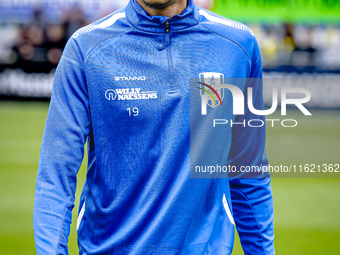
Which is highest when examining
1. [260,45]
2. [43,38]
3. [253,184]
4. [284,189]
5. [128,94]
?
[128,94]

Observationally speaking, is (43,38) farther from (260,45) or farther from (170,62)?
(170,62)

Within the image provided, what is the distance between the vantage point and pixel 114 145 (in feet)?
4.11

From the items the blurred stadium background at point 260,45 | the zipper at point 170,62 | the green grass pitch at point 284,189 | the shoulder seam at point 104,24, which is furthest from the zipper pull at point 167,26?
the blurred stadium background at point 260,45

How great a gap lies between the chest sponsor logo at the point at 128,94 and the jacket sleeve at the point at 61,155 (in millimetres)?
71

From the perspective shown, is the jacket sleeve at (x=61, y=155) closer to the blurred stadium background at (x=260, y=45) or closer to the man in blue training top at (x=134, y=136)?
the man in blue training top at (x=134, y=136)

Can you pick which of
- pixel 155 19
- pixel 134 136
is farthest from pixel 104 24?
pixel 134 136

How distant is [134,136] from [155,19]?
36 centimetres

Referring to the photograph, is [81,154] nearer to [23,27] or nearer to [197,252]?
[197,252]

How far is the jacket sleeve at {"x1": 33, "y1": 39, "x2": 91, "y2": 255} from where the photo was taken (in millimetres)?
1166

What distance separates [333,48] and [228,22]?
29.2 ft

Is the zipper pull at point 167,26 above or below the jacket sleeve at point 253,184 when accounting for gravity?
Result: above

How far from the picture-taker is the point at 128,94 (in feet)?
4.17

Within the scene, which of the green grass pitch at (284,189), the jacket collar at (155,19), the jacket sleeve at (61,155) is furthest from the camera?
the green grass pitch at (284,189)

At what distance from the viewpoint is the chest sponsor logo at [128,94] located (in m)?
1.26
